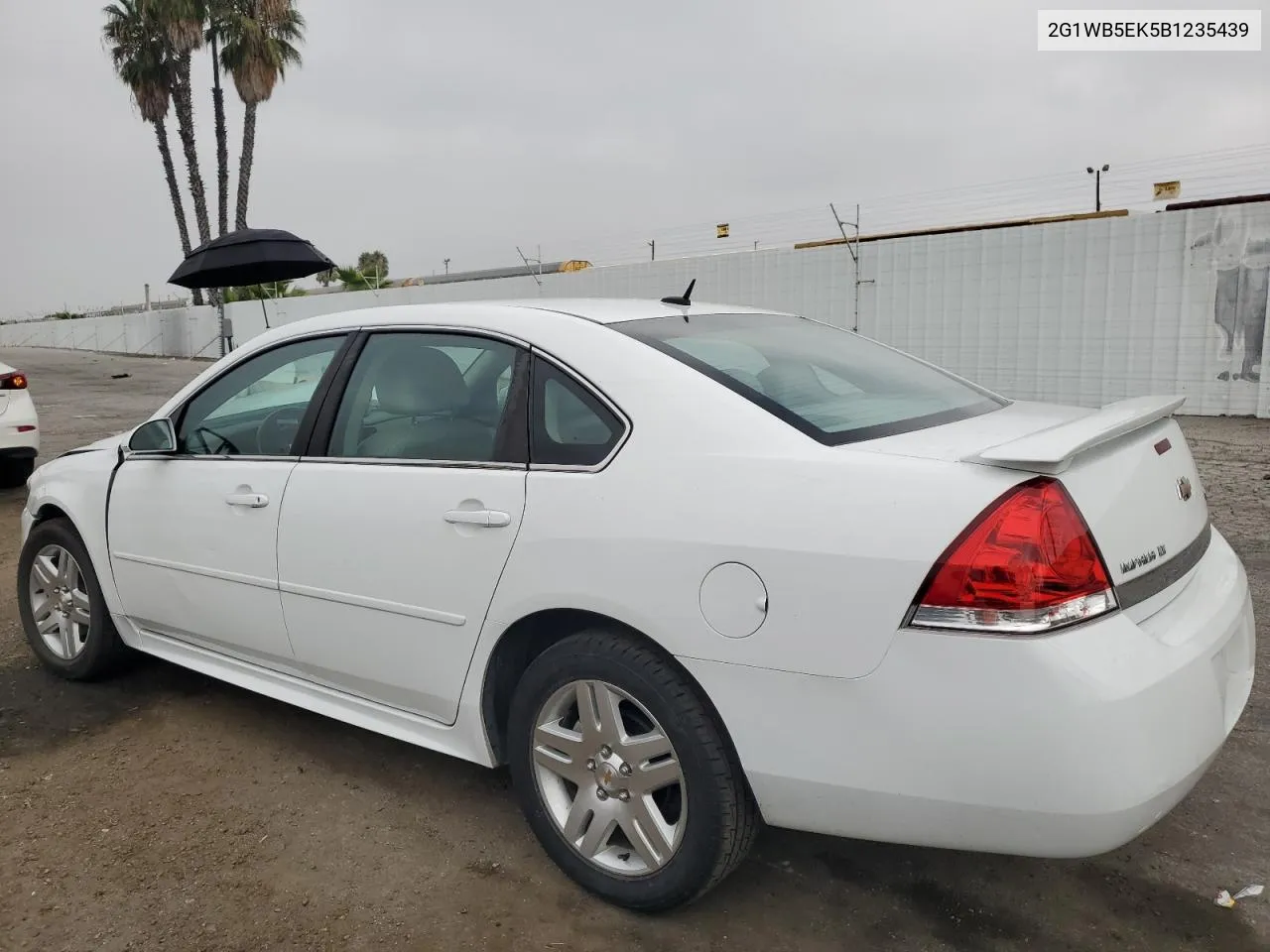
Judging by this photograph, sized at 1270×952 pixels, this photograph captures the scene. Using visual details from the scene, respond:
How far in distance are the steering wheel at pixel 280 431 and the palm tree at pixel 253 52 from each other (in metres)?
28.2

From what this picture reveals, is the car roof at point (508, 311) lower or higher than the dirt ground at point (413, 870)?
higher

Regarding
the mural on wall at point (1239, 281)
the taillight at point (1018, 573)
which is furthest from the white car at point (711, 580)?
the mural on wall at point (1239, 281)

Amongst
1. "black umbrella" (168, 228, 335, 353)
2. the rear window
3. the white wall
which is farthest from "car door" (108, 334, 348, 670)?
the white wall

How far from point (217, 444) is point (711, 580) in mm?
2173

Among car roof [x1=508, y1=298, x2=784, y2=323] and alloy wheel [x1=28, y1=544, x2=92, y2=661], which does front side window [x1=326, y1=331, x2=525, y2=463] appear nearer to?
car roof [x1=508, y1=298, x2=784, y2=323]

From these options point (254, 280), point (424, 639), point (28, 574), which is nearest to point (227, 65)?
point (254, 280)

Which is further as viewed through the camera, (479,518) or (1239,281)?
(1239,281)

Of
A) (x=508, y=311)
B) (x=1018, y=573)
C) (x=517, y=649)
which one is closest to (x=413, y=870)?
(x=517, y=649)

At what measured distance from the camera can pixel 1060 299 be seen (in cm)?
1194

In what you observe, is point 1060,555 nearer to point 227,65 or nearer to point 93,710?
point 93,710

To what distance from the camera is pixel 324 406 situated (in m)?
3.17

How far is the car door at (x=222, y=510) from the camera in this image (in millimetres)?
3193

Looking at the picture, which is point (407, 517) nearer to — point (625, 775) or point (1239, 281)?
point (625, 775)

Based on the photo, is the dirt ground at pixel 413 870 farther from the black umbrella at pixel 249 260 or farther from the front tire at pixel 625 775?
the black umbrella at pixel 249 260
